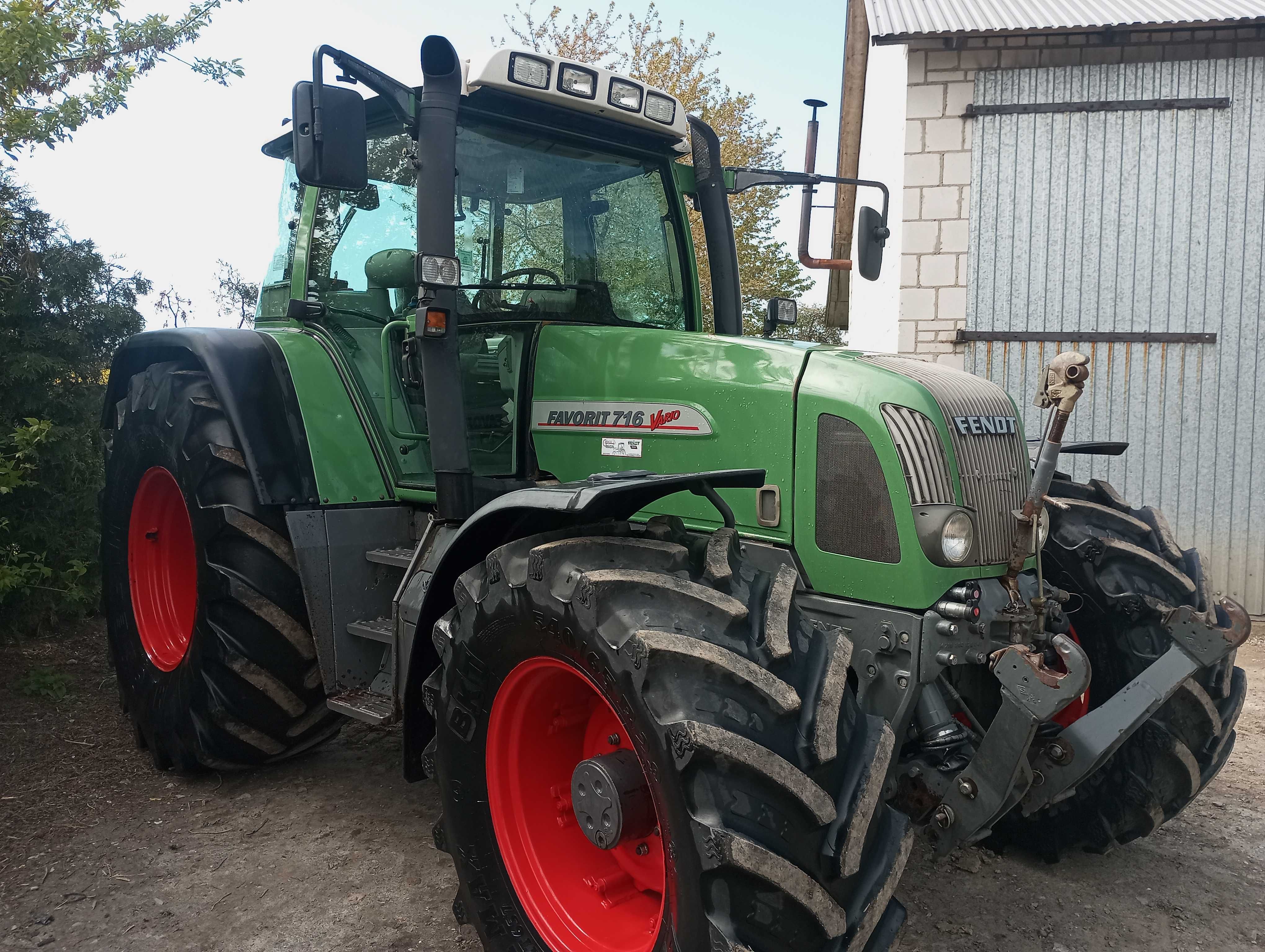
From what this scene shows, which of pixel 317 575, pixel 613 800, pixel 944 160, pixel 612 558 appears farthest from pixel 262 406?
pixel 944 160

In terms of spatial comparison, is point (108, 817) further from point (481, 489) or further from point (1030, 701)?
point (1030, 701)

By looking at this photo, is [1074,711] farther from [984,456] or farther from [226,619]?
[226,619]

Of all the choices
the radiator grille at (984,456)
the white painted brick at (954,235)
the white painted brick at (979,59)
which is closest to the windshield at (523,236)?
the radiator grille at (984,456)

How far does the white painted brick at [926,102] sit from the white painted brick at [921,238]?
2.57ft

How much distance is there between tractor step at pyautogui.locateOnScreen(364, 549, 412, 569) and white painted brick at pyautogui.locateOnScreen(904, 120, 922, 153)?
18.5 feet

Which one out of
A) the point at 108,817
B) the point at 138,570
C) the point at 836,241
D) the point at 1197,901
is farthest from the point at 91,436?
the point at 836,241

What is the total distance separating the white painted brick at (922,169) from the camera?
7746mm

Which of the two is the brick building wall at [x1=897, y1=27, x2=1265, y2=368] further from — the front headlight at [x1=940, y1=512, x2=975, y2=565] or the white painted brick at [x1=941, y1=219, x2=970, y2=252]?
the front headlight at [x1=940, y1=512, x2=975, y2=565]

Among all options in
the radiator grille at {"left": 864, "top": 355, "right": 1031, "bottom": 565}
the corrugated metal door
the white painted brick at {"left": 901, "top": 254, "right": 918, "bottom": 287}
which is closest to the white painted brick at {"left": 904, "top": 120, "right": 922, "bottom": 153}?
the corrugated metal door

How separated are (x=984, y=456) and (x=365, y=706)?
84.7 inches

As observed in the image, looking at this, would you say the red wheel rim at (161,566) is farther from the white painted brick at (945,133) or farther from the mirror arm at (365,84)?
the white painted brick at (945,133)

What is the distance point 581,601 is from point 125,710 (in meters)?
3.02

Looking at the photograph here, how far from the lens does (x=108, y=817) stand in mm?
3785

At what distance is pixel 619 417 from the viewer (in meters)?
3.34
